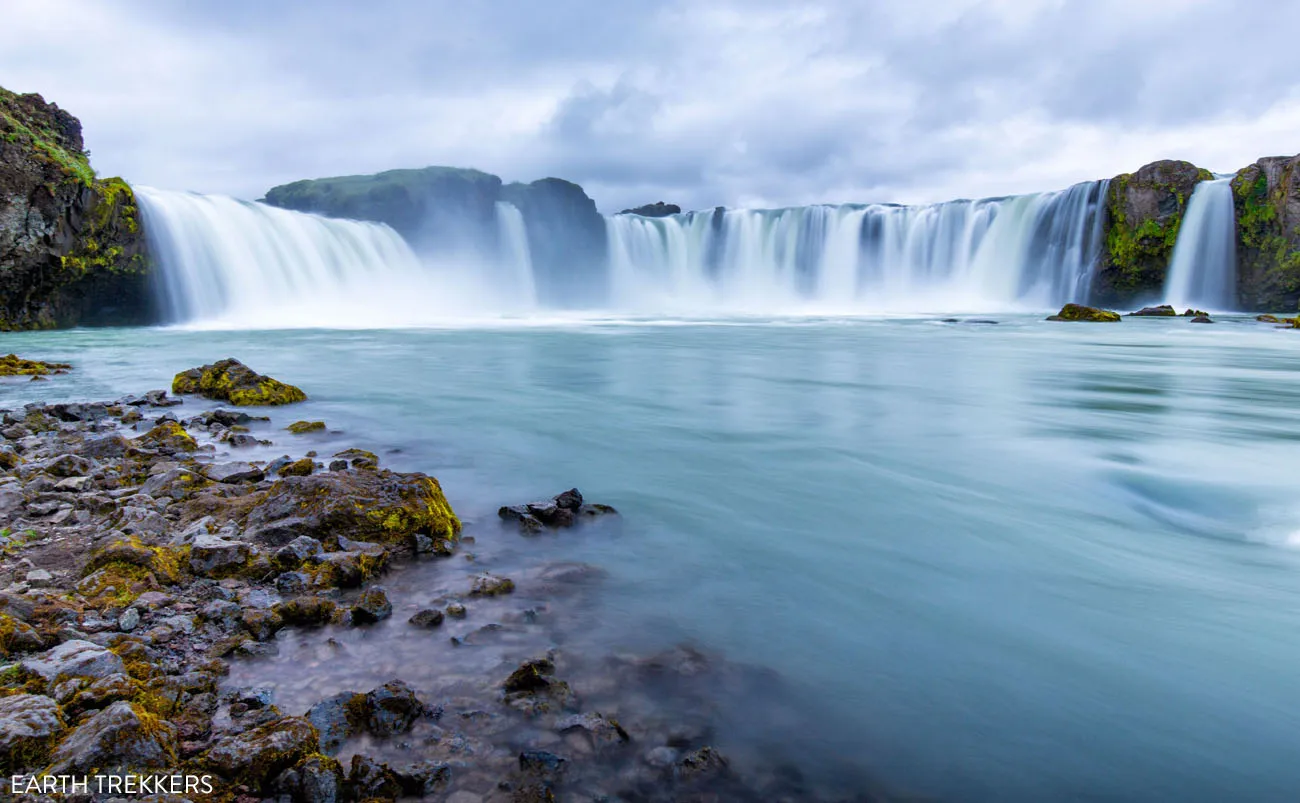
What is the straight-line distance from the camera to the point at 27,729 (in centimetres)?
197

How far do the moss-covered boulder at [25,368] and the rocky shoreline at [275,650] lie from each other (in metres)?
8.64

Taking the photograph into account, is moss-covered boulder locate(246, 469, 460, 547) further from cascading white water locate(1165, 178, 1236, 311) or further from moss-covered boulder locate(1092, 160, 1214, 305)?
cascading white water locate(1165, 178, 1236, 311)

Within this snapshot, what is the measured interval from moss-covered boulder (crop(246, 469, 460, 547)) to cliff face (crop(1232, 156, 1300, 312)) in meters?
41.2

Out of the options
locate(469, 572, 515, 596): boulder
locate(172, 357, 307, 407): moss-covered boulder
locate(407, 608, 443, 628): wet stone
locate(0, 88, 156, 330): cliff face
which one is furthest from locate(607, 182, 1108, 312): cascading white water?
locate(407, 608, 443, 628): wet stone

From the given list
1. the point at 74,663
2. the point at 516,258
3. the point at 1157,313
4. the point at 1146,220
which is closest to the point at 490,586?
the point at 74,663

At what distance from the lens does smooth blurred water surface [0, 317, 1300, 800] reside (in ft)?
8.95

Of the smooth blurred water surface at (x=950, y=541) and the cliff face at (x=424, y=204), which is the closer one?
the smooth blurred water surface at (x=950, y=541)

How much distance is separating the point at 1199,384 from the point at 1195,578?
1021cm

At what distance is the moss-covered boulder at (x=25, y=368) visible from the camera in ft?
37.7

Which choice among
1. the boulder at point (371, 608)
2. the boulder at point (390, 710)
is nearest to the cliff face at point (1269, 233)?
the boulder at point (371, 608)

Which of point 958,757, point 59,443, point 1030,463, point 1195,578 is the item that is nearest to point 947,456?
Result: point 1030,463

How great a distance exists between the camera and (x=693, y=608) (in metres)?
3.64

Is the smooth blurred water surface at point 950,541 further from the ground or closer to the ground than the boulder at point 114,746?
closer to the ground

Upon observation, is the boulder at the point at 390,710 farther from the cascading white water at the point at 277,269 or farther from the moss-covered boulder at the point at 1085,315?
the moss-covered boulder at the point at 1085,315
